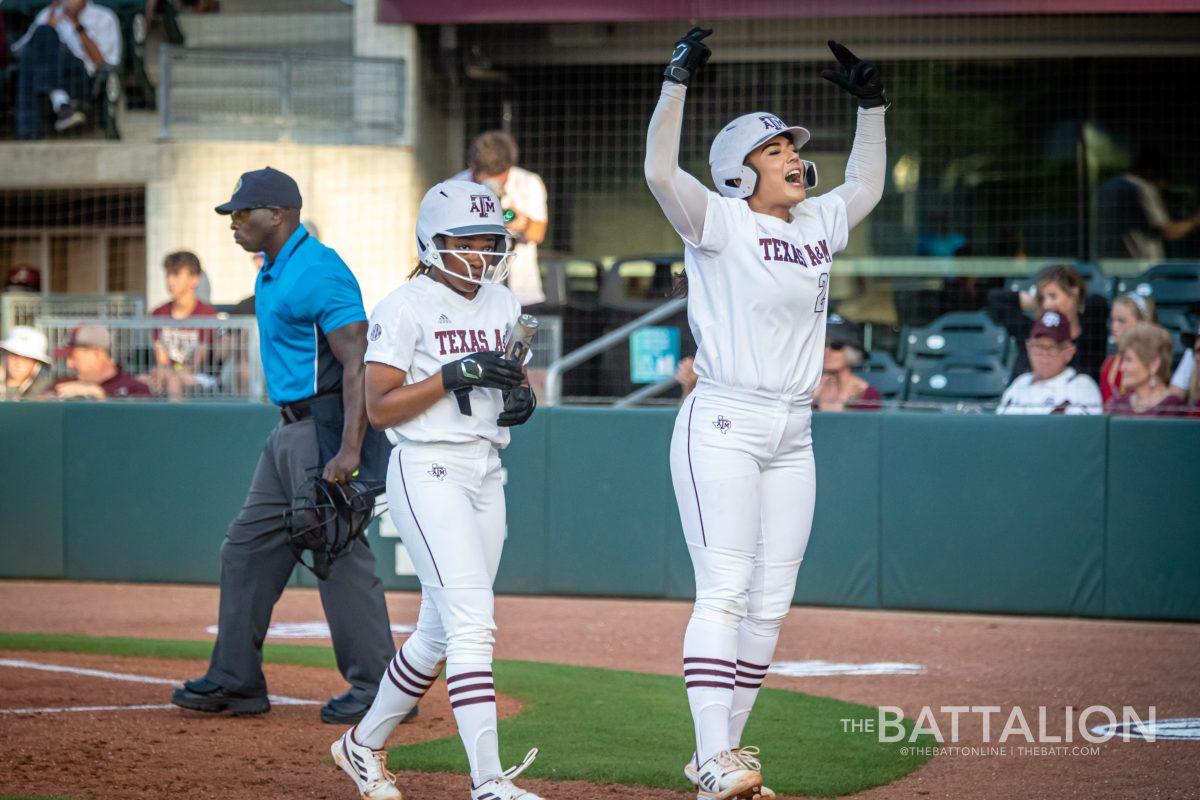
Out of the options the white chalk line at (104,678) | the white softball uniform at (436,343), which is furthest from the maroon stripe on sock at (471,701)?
the white chalk line at (104,678)

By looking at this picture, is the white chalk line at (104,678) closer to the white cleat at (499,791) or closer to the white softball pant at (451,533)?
the white softball pant at (451,533)

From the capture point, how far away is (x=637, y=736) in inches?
225

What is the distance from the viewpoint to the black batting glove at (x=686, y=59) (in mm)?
4434

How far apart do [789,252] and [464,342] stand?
3.28 feet

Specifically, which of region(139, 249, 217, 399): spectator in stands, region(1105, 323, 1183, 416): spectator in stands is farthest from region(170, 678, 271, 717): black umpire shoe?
region(1105, 323, 1183, 416): spectator in stands

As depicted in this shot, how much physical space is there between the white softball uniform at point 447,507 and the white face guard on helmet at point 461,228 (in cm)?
9

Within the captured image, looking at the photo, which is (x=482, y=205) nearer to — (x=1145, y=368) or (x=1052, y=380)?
(x=1052, y=380)

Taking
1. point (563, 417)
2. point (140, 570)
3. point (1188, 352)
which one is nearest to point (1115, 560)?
point (1188, 352)

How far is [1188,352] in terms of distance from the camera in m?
9.40

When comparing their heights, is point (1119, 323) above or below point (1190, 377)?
above

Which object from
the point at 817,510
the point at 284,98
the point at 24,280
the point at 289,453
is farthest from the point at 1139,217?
the point at 24,280

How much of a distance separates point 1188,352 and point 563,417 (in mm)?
3783

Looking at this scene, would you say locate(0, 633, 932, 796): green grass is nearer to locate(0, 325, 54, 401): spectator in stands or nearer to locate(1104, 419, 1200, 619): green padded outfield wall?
locate(1104, 419, 1200, 619): green padded outfield wall

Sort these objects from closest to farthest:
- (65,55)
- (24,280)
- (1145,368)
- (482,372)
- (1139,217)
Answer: (482,372) → (1145,368) → (1139,217) → (65,55) → (24,280)
